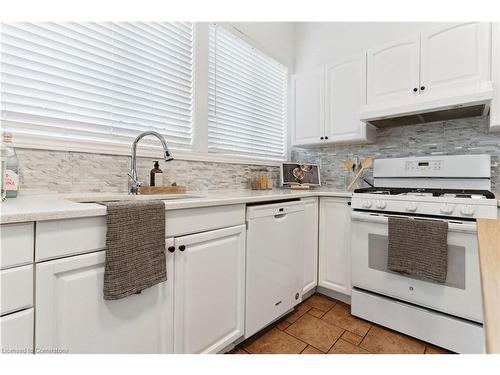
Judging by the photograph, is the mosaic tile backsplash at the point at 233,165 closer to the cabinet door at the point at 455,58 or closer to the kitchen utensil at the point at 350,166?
the kitchen utensil at the point at 350,166

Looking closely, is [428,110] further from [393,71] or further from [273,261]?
[273,261]

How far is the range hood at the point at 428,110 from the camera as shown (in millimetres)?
1631

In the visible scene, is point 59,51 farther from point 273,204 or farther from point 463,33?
point 463,33

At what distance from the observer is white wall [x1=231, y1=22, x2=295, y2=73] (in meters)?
2.43

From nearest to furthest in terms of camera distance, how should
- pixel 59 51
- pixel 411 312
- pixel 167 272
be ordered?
pixel 167 272 < pixel 59 51 < pixel 411 312

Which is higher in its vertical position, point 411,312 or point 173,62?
point 173,62

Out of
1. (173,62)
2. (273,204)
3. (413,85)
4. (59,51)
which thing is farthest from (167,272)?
(413,85)

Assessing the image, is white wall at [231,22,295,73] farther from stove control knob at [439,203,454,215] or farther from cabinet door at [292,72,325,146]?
stove control knob at [439,203,454,215]

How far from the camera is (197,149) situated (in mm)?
1998

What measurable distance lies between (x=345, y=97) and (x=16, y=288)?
8.15 feet

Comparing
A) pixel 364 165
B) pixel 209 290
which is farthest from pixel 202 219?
pixel 364 165

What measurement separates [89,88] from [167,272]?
3.73ft

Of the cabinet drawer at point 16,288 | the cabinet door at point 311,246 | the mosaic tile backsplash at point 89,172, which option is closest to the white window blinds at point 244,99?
the mosaic tile backsplash at point 89,172

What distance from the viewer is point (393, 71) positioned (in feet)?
6.66
